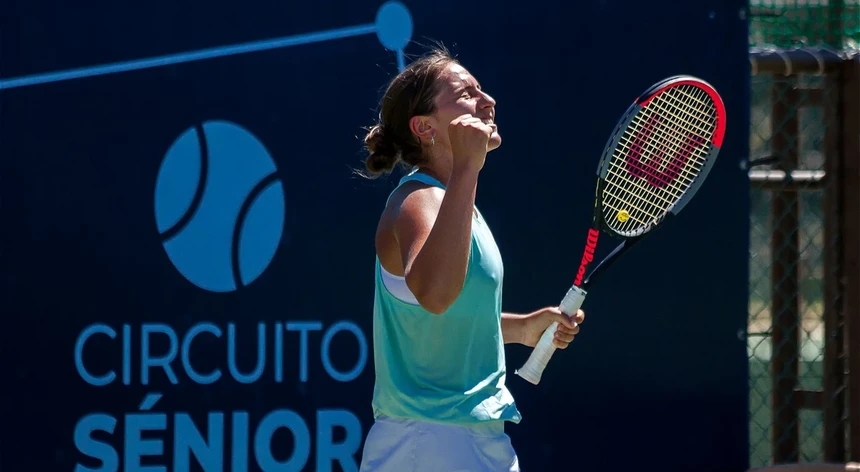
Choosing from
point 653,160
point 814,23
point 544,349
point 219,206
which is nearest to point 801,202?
point 814,23

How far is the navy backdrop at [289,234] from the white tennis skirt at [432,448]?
1.24 m

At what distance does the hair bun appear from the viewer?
8.20ft

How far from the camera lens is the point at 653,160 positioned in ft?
10.1

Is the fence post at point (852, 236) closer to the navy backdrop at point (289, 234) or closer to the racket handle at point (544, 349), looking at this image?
the navy backdrop at point (289, 234)

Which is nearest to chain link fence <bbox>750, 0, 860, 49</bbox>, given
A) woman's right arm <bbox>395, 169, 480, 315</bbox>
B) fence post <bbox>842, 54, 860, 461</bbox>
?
fence post <bbox>842, 54, 860, 461</bbox>

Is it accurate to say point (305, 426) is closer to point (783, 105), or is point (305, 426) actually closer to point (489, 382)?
point (489, 382)

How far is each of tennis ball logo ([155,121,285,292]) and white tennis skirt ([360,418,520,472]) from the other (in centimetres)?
129

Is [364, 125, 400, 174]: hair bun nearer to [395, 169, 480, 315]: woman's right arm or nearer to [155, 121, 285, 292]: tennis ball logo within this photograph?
[395, 169, 480, 315]: woman's right arm

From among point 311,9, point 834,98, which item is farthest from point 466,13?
point 834,98

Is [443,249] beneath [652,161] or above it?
beneath

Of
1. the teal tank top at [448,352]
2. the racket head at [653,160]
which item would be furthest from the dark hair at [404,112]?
the racket head at [653,160]

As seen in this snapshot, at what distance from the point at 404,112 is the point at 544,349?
623 millimetres

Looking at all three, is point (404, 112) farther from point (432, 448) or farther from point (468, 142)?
point (432, 448)

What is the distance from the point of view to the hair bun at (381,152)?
2500 millimetres
